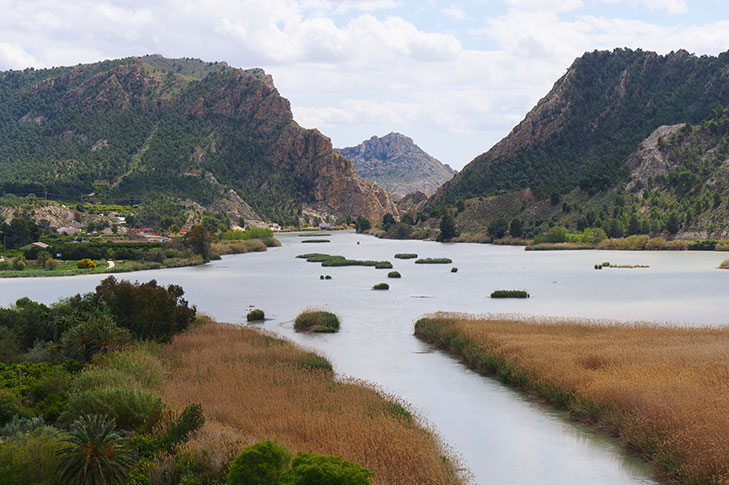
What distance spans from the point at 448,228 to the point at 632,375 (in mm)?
142433

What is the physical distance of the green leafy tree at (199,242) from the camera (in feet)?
354

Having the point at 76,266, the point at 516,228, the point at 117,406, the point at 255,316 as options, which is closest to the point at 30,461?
the point at 117,406

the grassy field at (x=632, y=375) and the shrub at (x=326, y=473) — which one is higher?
the shrub at (x=326, y=473)

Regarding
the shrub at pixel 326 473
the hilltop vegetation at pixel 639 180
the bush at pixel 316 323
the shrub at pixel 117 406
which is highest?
the hilltop vegetation at pixel 639 180

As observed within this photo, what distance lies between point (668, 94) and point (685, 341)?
7569 inches

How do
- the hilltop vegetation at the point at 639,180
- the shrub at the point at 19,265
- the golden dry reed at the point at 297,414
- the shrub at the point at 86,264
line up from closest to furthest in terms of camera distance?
the golden dry reed at the point at 297,414
the shrub at the point at 19,265
the shrub at the point at 86,264
the hilltop vegetation at the point at 639,180

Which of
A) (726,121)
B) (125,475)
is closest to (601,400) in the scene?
(125,475)

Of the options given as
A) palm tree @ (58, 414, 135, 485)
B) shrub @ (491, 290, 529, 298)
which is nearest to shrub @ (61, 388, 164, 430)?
palm tree @ (58, 414, 135, 485)

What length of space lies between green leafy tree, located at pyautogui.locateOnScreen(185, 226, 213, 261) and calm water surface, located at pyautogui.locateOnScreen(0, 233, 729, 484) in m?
6.57

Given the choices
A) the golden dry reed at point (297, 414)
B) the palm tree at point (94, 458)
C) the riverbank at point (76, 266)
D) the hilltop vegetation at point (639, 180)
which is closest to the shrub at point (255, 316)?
the golden dry reed at point (297, 414)

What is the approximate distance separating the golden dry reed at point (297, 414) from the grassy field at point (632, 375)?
16.4ft

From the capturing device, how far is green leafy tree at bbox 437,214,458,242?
161250 mm

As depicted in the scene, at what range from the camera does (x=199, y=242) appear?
107750mm

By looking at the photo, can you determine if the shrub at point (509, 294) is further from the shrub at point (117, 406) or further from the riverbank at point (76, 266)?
the riverbank at point (76, 266)
